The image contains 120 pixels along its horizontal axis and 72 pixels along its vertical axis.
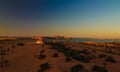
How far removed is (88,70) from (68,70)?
1.61 meters

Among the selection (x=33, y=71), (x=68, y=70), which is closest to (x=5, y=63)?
(x=33, y=71)

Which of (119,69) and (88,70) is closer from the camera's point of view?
(88,70)

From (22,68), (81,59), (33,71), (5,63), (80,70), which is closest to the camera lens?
(80,70)

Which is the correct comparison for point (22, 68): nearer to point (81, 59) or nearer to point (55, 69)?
point (55, 69)

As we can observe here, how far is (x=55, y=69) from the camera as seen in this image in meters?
14.3

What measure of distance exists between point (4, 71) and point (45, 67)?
3.58 meters

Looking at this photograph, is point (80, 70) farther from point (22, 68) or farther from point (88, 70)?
point (22, 68)

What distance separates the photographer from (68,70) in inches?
561

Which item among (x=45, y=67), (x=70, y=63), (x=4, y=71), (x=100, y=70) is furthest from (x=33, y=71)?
(x=100, y=70)

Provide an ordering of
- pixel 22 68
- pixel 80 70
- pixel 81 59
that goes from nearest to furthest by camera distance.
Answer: pixel 80 70
pixel 22 68
pixel 81 59

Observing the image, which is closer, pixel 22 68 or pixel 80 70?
pixel 80 70

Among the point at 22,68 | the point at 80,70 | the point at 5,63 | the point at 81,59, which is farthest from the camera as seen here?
the point at 81,59

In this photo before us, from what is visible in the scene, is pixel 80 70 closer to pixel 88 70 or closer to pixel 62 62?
pixel 88 70

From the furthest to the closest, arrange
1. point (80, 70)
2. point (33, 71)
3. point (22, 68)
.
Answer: point (22, 68), point (33, 71), point (80, 70)
